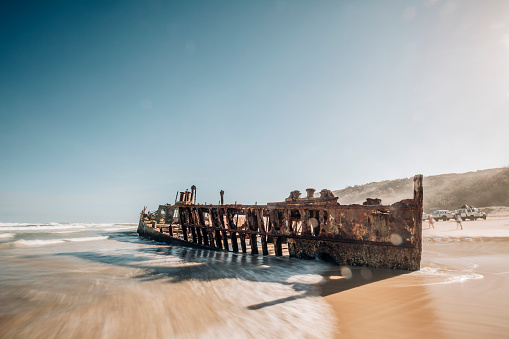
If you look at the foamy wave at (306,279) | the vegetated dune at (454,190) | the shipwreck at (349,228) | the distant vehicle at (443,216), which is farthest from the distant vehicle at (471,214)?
the foamy wave at (306,279)

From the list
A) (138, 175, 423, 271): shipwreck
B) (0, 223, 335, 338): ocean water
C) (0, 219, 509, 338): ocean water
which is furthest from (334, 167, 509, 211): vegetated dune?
(0, 223, 335, 338): ocean water

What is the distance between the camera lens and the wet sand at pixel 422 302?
3.06 m

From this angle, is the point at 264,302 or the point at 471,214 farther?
the point at 471,214

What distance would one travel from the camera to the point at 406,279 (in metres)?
5.39

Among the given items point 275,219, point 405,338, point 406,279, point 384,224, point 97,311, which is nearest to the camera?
point 405,338

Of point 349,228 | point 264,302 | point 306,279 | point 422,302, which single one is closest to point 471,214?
point 349,228

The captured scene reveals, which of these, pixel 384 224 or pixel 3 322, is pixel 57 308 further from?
pixel 384 224

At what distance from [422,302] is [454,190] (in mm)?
67456

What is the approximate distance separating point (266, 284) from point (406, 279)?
3.11 m

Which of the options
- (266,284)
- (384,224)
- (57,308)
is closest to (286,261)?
(266,284)

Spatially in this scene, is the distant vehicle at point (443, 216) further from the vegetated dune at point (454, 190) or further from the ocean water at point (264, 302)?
the ocean water at point (264, 302)

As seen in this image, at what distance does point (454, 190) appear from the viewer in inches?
2199

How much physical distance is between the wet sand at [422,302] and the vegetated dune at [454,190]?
5216 centimetres

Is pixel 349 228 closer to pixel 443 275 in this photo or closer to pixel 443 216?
pixel 443 275
